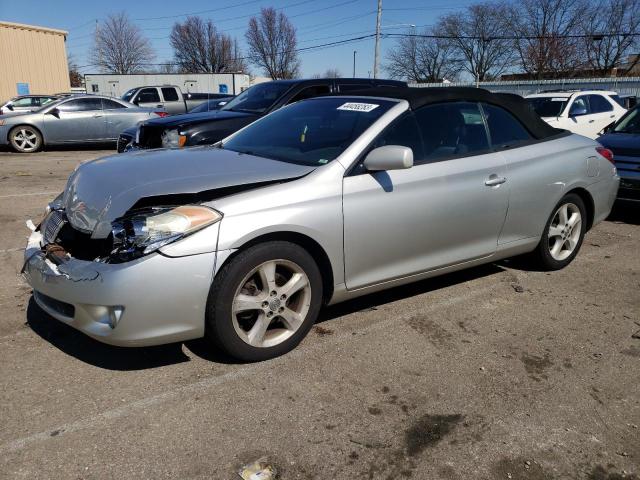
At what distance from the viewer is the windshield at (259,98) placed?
827 cm

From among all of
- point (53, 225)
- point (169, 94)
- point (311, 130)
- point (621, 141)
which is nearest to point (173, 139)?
point (311, 130)

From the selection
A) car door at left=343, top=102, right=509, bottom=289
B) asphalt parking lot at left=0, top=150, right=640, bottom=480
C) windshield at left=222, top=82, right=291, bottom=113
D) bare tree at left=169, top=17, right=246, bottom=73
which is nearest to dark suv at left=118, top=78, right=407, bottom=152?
windshield at left=222, top=82, right=291, bottom=113

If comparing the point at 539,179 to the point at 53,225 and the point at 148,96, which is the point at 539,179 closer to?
the point at 53,225

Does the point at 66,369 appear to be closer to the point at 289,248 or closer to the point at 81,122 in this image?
the point at 289,248

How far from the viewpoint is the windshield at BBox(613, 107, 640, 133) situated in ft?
25.2

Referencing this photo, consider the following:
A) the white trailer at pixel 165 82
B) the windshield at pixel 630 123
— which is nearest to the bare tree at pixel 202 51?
the white trailer at pixel 165 82

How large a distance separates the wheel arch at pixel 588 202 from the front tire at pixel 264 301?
284 centimetres

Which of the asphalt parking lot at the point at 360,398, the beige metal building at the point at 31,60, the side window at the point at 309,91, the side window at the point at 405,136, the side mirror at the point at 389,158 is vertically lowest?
the asphalt parking lot at the point at 360,398

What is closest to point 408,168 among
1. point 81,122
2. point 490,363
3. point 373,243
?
point 373,243

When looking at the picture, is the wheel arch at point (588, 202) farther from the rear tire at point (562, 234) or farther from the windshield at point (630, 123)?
the windshield at point (630, 123)

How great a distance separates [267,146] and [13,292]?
2319mm

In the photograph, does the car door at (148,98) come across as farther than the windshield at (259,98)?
Yes

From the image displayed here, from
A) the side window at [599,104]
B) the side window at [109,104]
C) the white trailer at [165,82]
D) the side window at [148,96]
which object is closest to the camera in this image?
the side window at [599,104]

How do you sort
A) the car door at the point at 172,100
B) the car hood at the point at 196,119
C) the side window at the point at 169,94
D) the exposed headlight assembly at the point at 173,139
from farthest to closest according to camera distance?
1. the side window at the point at 169,94
2. the car door at the point at 172,100
3. the car hood at the point at 196,119
4. the exposed headlight assembly at the point at 173,139
